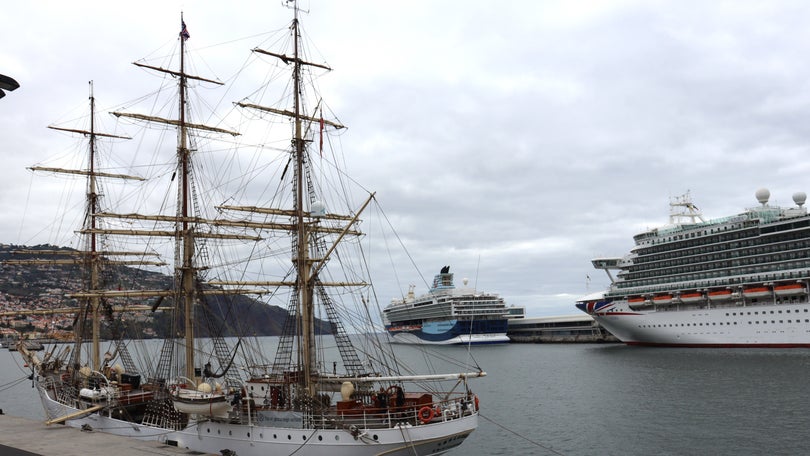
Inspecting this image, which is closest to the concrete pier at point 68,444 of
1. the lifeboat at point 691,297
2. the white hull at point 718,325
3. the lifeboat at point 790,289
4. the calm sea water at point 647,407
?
the calm sea water at point 647,407

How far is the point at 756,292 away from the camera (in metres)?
67.7

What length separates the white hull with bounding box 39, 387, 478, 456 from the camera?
19.8 meters

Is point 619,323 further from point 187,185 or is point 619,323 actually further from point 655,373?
point 187,185

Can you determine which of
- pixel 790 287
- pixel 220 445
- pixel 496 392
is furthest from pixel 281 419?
pixel 790 287

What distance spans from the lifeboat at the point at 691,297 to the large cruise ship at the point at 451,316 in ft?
138

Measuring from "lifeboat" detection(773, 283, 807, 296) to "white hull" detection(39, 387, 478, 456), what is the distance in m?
59.7

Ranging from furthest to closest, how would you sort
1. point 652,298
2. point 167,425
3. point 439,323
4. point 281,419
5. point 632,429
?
1. point 439,323
2. point 652,298
3. point 632,429
4. point 167,425
5. point 281,419

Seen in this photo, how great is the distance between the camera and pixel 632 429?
29188 millimetres

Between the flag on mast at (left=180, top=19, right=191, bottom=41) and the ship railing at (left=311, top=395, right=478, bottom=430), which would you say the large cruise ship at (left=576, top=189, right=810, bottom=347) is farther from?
the flag on mast at (left=180, top=19, right=191, bottom=41)

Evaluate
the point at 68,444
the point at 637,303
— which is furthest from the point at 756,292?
the point at 68,444

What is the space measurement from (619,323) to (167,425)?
225 ft

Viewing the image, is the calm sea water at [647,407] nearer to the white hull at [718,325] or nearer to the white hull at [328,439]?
the white hull at [718,325]

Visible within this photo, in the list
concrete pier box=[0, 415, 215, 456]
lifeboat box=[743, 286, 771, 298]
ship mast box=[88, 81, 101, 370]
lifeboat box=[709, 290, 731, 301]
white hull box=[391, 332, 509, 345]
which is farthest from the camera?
white hull box=[391, 332, 509, 345]

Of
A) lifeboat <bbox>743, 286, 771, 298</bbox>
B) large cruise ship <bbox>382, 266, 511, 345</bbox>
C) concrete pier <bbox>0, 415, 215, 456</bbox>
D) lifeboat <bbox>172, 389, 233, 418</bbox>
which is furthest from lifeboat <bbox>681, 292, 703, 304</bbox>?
concrete pier <bbox>0, 415, 215, 456</bbox>
